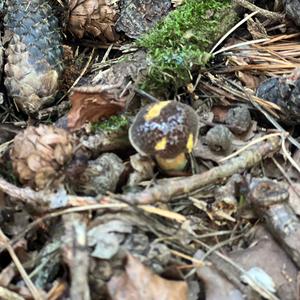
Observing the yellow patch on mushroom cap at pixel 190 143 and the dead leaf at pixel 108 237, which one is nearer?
the dead leaf at pixel 108 237

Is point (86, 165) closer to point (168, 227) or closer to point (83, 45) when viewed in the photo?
point (168, 227)

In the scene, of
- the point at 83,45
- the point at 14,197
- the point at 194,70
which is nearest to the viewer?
the point at 14,197

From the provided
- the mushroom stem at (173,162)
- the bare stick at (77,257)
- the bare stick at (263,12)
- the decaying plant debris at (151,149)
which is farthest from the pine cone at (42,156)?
the bare stick at (263,12)

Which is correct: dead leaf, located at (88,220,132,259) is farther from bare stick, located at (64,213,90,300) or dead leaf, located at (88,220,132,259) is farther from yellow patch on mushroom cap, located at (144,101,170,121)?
yellow patch on mushroom cap, located at (144,101,170,121)

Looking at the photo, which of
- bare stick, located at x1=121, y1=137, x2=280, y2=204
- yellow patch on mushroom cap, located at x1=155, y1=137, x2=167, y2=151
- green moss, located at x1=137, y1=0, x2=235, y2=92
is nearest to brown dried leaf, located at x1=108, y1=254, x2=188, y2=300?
bare stick, located at x1=121, y1=137, x2=280, y2=204

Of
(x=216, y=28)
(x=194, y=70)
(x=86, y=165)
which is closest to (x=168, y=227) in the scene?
(x=86, y=165)

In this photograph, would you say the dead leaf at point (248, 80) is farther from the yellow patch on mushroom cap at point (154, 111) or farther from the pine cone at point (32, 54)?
the pine cone at point (32, 54)
